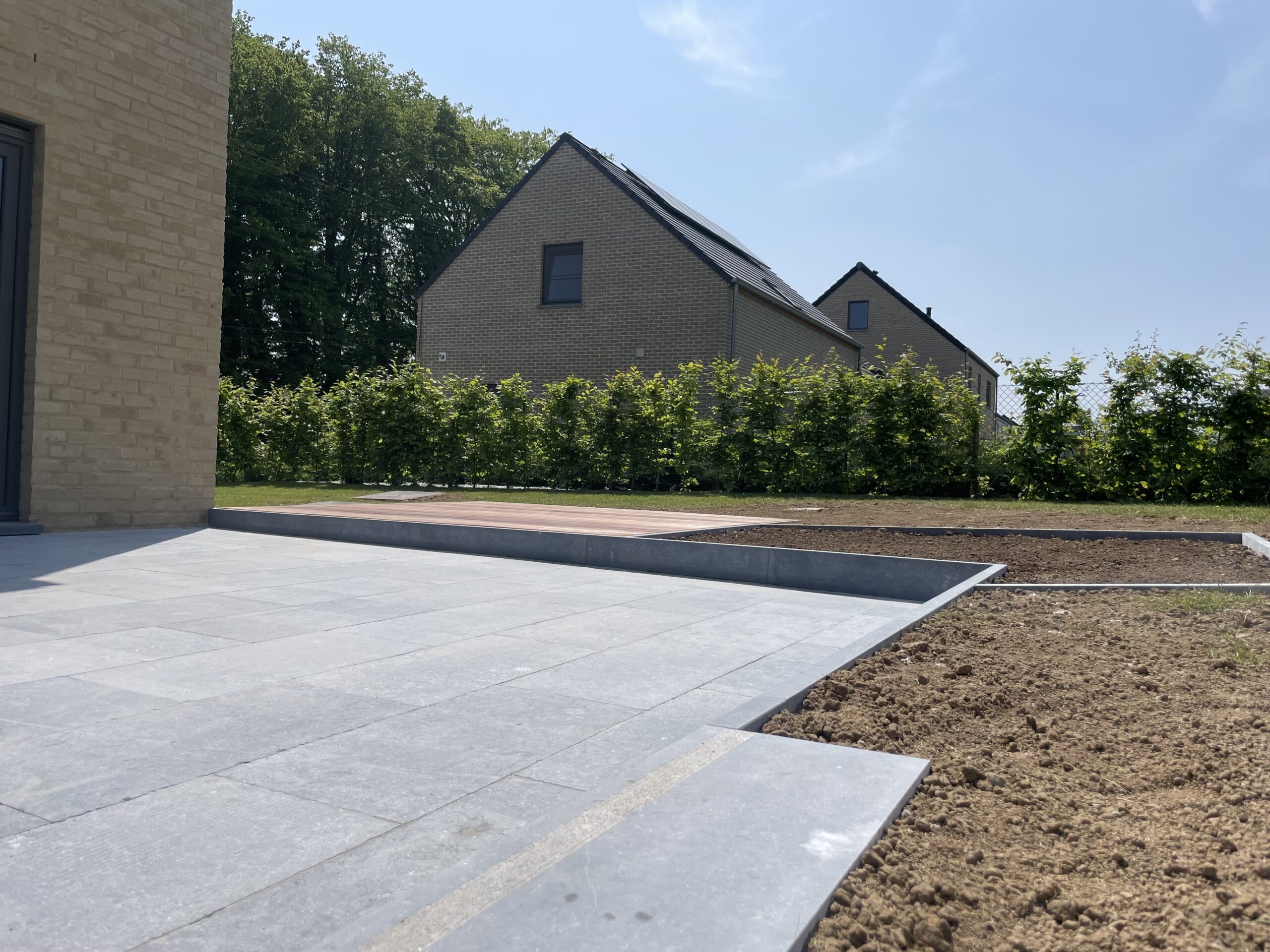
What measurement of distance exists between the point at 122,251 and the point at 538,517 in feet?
14.8

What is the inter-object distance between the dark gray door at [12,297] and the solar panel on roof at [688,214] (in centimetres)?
1429

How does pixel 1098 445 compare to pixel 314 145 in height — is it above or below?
below

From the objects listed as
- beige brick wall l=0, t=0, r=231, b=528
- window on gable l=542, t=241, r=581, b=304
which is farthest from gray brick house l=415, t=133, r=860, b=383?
beige brick wall l=0, t=0, r=231, b=528

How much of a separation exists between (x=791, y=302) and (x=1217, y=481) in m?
11.9

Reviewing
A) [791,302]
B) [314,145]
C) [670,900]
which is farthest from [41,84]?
[314,145]

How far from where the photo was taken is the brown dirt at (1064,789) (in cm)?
147

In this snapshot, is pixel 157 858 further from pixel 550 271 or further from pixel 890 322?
pixel 890 322

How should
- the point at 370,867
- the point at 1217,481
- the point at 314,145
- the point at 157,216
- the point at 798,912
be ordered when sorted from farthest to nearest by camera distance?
the point at 314,145
the point at 1217,481
the point at 157,216
the point at 370,867
the point at 798,912

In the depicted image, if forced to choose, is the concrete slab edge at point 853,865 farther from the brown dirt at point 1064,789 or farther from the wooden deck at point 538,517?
the wooden deck at point 538,517

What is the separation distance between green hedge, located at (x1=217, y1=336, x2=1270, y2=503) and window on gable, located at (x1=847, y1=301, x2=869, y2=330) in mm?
18980

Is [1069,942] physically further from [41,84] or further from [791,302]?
[791,302]

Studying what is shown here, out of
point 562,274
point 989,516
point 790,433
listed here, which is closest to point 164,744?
point 989,516

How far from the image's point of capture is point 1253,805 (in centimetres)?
188

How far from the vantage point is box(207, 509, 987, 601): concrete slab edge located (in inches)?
228
